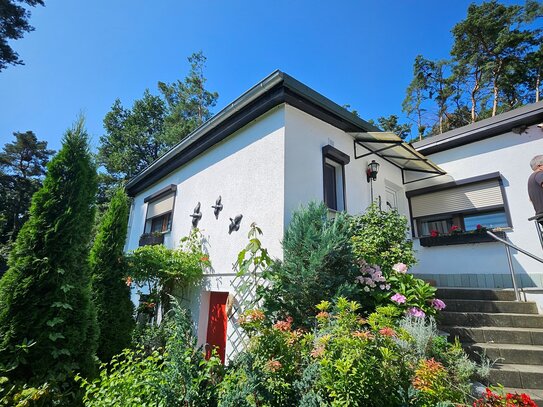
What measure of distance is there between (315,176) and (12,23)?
513 inches

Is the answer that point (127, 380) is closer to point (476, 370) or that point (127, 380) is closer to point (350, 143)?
point (476, 370)

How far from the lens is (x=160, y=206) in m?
8.78

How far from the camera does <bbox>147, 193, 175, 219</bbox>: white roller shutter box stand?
26.8 ft

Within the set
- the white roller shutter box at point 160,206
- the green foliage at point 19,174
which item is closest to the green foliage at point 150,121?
the green foliage at point 19,174

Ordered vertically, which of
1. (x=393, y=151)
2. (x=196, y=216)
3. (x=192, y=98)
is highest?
(x=192, y=98)

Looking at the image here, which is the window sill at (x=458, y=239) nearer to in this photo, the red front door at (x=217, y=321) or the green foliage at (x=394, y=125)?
the red front door at (x=217, y=321)

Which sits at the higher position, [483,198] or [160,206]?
[160,206]

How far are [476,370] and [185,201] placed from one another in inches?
271

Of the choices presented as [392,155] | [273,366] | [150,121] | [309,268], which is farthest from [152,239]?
[150,121]

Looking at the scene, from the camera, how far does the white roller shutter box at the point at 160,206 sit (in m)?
8.17

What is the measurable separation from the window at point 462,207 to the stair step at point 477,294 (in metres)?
2.20

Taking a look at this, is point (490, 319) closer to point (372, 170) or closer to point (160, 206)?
point (372, 170)

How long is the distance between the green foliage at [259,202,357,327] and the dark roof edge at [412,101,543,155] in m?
5.38

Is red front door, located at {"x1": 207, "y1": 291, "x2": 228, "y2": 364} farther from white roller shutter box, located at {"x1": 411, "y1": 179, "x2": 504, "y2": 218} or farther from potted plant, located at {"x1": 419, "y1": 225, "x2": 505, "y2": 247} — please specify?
white roller shutter box, located at {"x1": 411, "y1": 179, "x2": 504, "y2": 218}
